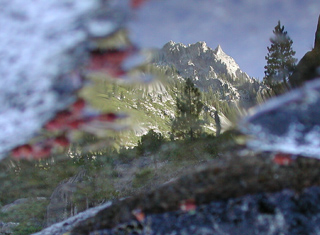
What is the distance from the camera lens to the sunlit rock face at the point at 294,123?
1112mm

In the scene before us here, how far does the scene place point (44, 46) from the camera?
47.7 inches

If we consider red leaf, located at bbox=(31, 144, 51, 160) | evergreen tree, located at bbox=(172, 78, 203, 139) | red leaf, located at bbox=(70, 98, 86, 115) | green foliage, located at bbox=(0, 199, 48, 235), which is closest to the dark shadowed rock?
green foliage, located at bbox=(0, 199, 48, 235)

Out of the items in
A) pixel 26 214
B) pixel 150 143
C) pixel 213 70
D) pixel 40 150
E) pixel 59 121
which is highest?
pixel 213 70

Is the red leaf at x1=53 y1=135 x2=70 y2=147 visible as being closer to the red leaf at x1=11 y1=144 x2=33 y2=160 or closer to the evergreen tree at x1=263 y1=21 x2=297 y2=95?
the red leaf at x1=11 y1=144 x2=33 y2=160

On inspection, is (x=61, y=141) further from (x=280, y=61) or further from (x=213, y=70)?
(x=213, y=70)

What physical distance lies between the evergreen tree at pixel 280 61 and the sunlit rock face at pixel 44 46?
1.28m

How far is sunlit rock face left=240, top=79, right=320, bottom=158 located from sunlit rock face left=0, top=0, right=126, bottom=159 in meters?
1.00

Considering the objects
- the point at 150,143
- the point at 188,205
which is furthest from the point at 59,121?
the point at 150,143

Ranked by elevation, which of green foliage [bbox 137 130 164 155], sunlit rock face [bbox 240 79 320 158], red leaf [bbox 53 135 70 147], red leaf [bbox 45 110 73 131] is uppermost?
green foliage [bbox 137 130 164 155]

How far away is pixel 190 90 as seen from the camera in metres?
6.27

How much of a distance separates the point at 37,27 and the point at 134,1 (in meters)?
0.57

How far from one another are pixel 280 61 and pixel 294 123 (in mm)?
2262

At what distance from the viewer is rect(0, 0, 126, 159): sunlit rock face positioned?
121 centimetres

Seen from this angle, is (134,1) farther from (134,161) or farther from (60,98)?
(134,161)
